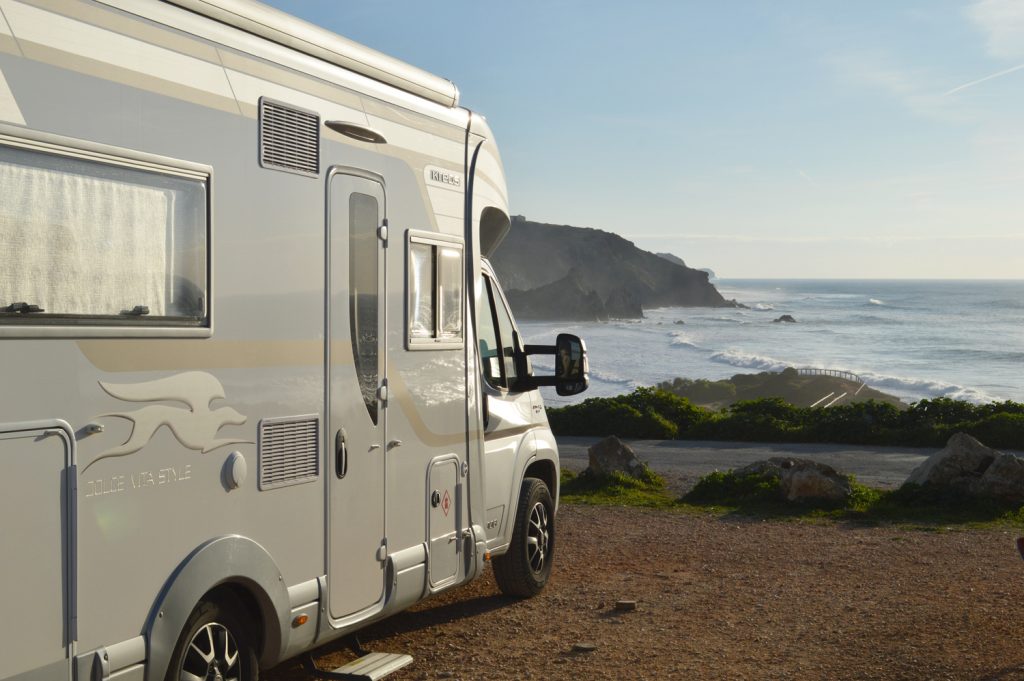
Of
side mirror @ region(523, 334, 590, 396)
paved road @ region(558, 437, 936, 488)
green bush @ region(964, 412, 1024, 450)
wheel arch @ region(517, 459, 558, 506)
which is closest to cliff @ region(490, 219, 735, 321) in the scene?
paved road @ region(558, 437, 936, 488)

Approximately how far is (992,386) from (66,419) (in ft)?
142

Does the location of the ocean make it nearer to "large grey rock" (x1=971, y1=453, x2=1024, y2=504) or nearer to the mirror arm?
"large grey rock" (x1=971, y1=453, x2=1024, y2=504)

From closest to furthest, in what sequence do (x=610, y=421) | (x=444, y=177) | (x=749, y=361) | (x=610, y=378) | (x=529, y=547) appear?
(x=444, y=177) → (x=529, y=547) → (x=610, y=421) → (x=610, y=378) → (x=749, y=361)

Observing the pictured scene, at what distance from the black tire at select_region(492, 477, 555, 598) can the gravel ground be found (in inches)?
5.4

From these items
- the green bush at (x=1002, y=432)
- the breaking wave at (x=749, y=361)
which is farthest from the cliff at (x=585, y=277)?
the green bush at (x=1002, y=432)

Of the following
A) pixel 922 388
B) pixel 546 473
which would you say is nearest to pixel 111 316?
pixel 546 473

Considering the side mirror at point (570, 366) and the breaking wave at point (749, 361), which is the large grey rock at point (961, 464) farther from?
the breaking wave at point (749, 361)

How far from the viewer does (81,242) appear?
12.3 feet

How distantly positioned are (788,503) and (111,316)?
28.1 ft

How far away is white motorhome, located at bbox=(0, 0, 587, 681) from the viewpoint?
11.7 ft

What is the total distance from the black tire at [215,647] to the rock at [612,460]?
8.09 m

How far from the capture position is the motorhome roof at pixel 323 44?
451cm

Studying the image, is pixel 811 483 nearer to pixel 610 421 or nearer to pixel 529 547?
pixel 529 547

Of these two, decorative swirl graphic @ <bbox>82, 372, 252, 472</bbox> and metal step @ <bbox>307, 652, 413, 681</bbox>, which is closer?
decorative swirl graphic @ <bbox>82, 372, 252, 472</bbox>
